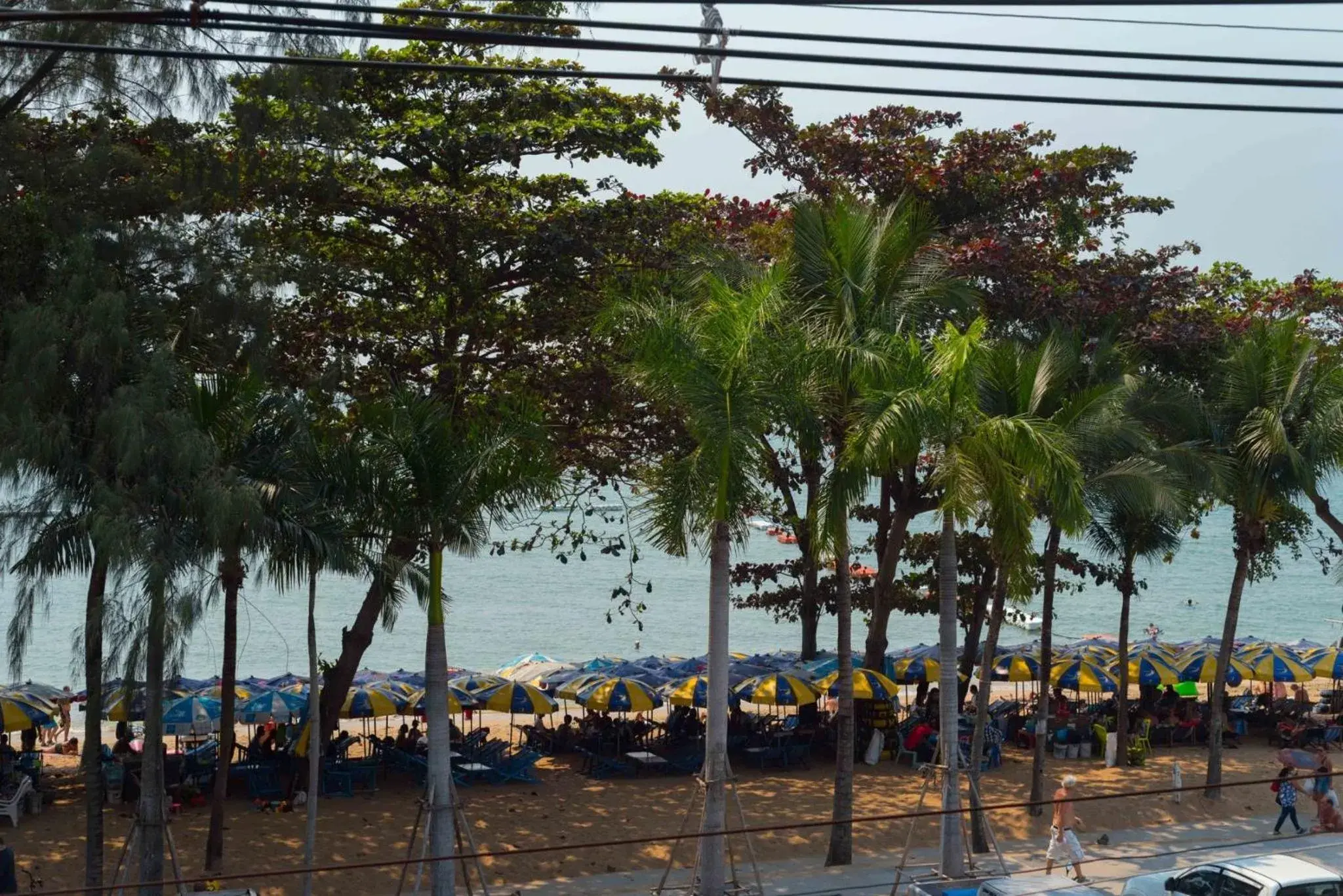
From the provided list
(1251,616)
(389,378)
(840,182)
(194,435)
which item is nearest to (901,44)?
(194,435)

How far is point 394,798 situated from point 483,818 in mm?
2074

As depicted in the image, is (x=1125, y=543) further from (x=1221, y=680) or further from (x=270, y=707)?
(x=270, y=707)

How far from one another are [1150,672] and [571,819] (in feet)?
46.7

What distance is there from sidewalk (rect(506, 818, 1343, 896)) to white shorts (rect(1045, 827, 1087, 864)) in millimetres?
411

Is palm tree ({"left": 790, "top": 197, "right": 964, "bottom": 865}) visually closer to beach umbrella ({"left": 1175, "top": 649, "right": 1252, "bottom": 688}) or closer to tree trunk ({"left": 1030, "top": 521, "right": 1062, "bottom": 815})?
tree trunk ({"left": 1030, "top": 521, "right": 1062, "bottom": 815})

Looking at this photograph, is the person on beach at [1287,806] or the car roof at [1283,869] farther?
the person on beach at [1287,806]

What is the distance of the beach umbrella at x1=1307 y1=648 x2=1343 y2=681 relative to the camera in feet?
101

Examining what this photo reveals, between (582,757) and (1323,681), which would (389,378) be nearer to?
(582,757)

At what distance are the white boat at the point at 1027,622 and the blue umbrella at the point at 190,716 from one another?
32.2 m

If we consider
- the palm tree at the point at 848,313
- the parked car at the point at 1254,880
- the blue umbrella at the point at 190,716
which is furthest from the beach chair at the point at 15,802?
the parked car at the point at 1254,880

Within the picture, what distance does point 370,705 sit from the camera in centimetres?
2475

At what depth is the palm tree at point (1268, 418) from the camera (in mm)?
22281

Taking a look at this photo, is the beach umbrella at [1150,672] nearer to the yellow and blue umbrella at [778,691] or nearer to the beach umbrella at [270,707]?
the yellow and blue umbrella at [778,691]

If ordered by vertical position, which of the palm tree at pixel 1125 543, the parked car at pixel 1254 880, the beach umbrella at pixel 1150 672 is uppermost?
the palm tree at pixel 1125 543
